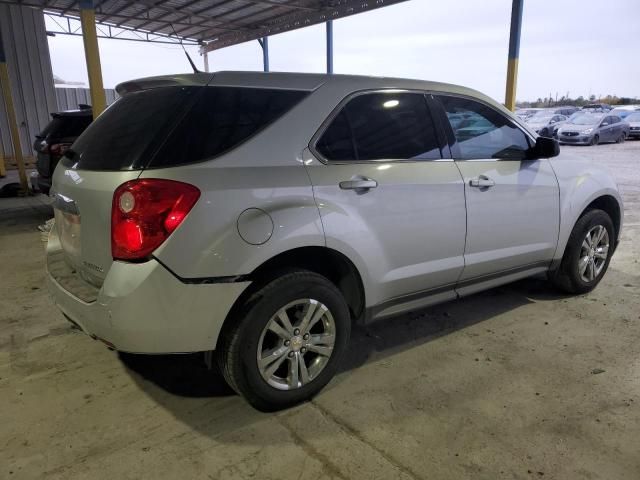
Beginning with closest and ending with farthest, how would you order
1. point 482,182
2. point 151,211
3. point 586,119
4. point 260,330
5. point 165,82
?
point 151,211, point 260,330, point 165,82, point 482,182, point 586,119

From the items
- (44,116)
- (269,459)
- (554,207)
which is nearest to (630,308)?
(554,207)

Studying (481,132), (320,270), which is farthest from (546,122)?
(320,270)

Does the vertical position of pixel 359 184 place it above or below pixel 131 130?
below

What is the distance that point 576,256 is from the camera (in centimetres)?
408

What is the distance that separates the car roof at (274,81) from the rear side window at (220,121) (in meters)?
0.05

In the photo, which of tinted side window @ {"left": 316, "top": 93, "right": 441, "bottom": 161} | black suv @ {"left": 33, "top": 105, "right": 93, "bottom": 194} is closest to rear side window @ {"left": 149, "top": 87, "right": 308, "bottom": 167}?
tinted side window @ {"left": 316, "top": 93, "right": 441, "bottom": 161}

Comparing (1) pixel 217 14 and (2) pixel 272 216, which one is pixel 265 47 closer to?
(1) pixel 217 14

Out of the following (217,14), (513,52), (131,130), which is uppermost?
(217,14)

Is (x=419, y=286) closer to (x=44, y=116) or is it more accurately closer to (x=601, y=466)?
(x=601, y=466)

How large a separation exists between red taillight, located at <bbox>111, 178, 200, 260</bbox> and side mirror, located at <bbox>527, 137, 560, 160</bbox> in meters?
2.61

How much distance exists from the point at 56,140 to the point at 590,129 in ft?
66.5

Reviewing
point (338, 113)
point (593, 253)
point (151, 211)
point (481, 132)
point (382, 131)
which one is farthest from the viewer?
point (593, 253)

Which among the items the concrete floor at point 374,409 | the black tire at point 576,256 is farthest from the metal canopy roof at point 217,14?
the concrete floor at point 374,409

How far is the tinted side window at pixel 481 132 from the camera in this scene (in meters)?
3.25
